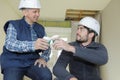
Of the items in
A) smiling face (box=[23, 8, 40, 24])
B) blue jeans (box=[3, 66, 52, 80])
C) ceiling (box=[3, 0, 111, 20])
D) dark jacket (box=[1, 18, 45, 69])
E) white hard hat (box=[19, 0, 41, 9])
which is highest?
ceiling (box=[3, 0, 111, 20])

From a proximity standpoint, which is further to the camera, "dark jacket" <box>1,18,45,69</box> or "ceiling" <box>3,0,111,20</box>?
"ceiling" <box>3,0,111,20</box>

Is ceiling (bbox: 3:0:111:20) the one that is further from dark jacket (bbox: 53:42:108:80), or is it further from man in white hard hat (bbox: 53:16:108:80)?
dark jacket (bbox: 53:42:108:80)

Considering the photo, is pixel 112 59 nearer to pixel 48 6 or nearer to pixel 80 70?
pixel 48 6

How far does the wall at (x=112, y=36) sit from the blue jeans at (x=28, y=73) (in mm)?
1868

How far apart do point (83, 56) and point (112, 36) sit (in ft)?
6.90

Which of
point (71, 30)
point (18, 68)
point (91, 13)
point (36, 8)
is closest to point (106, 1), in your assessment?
point (91, 13)

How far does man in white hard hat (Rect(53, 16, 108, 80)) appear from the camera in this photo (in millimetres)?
2203

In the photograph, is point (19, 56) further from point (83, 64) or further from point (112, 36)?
point (112, 36)

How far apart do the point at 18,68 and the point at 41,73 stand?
203mm

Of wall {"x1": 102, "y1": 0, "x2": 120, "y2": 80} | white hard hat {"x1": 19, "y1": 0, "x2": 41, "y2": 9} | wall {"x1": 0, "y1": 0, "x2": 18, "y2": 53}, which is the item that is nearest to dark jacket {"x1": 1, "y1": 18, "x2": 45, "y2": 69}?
white hard hat {"x1": 19, "y1": 0, "x2": 41, "y2": 9}

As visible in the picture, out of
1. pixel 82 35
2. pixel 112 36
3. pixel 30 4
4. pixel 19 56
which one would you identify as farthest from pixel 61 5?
pixel 19 56

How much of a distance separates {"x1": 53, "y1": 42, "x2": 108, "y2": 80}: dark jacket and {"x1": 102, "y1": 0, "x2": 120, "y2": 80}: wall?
1.53 m

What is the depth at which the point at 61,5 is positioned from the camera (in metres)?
4.42

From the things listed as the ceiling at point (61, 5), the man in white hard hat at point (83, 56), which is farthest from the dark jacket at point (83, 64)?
the ceiling at point (61, 5)
